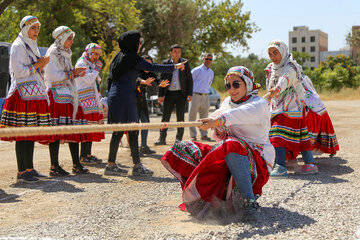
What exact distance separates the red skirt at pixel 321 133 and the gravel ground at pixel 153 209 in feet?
1.24

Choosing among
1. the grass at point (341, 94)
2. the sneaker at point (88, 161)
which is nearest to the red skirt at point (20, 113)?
the sneaker at point (88, 161)

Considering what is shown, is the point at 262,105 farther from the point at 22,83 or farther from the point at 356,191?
the point at 22,83

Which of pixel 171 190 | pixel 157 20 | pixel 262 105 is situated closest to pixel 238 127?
pixel 262 105

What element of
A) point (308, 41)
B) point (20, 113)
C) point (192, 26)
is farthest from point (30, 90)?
point (308, 41)

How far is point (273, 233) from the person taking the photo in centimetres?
355

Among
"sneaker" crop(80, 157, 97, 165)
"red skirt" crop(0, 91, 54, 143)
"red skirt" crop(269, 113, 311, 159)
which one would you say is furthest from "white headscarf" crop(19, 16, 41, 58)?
"red skirt" crop(269, 113, 311, 159)

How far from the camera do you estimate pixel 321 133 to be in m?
6.89

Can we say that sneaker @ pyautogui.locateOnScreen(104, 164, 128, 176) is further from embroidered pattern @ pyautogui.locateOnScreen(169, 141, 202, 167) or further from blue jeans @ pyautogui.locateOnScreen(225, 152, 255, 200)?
blue jeans @ pyautogui.locateOnScreen(225, 152, 255, 200)

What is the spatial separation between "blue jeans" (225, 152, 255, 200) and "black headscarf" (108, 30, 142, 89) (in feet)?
8.44

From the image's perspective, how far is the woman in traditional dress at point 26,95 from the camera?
5.52m

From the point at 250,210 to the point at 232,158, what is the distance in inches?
18.0

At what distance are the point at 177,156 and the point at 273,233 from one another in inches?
42.1

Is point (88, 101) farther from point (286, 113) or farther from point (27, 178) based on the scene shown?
point (286, 113)

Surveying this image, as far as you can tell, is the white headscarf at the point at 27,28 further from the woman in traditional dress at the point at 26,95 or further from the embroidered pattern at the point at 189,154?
the embroidered pattern at the point at 189,154
